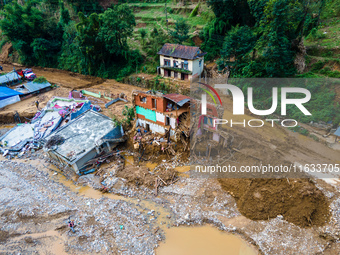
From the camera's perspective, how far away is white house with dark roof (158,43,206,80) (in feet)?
116

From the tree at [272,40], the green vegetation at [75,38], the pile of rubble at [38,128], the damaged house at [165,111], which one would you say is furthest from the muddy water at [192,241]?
the green vegetation at [75,38]

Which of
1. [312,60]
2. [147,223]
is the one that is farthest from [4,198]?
[312,60]

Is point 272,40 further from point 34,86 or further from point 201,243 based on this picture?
point 34,86

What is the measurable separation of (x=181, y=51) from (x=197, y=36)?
1104cm

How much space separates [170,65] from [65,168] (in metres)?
24.3

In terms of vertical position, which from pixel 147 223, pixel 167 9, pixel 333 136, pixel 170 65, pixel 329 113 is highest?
pixel 167 9

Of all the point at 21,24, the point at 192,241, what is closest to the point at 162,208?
the point at 192,241

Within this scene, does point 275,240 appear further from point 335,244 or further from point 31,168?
point 31,168

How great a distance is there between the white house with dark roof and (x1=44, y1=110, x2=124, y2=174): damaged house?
16731 mm

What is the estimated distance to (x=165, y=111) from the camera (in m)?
23.0

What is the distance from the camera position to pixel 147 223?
1719 cm

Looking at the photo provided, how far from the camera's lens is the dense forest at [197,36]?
28.1 meters

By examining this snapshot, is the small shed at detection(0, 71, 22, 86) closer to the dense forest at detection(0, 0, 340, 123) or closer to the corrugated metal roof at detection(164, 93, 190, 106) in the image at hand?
the dense forest at detection(0, 0, 340, 123)

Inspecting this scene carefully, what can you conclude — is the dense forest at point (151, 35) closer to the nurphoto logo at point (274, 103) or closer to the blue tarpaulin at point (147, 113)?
the nurphoto logo at point (274, 103)
